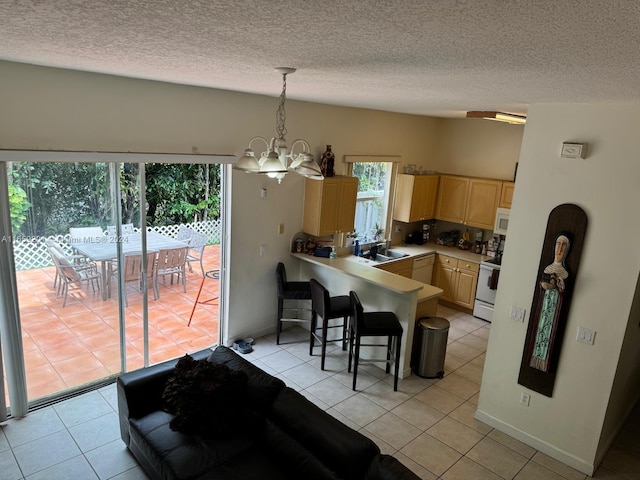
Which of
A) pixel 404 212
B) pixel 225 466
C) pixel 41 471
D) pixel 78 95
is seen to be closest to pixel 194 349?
pixel 41 471

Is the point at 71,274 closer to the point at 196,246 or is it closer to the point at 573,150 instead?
the point at 196,246

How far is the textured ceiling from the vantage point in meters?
1.22

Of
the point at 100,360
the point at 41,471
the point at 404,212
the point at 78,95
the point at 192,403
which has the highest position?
the point at 78,95

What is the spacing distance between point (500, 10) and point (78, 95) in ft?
11.4

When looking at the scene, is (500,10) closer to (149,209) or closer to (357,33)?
(357,33)

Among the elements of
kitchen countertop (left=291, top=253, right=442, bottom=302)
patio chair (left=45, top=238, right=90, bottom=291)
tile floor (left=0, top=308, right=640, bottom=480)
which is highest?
patio chair (left=45, top=238, right=90, bottom=291)

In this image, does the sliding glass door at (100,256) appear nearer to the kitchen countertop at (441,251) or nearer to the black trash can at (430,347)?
the black trash can at (430,347)

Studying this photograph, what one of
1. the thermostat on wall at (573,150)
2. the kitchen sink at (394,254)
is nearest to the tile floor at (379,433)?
the kitchen sink at (394,254)

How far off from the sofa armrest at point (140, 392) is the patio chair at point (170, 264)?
1.41 meters

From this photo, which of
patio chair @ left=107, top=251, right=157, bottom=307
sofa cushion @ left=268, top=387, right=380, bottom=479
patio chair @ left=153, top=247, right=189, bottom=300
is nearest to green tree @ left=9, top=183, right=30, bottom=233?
patio chair @ left=107, top=251, right=157, bottom=307

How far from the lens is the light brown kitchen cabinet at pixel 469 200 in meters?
6.58

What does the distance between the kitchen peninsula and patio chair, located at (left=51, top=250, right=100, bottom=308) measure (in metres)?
2.35

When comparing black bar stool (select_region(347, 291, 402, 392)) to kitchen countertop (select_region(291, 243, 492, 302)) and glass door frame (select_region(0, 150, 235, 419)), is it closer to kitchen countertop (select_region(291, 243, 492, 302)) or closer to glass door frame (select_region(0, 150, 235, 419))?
kitchen countertop (select_region(291, 243, 492, 302))

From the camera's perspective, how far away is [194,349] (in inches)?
200
